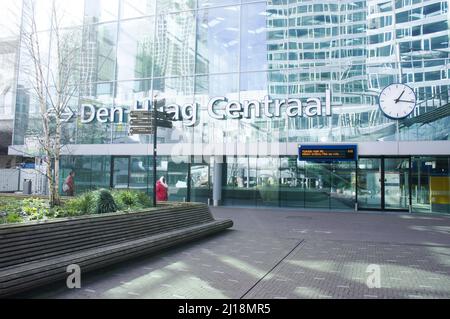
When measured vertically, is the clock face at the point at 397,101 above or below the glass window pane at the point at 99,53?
below

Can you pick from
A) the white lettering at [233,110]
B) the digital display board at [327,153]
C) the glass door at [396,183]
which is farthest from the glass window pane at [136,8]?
the glass door at [396,183]

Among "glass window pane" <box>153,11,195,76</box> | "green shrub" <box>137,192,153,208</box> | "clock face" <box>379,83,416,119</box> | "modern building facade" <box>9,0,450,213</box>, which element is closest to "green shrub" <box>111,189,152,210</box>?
"green shrub" <box>137,192,153,208</box>

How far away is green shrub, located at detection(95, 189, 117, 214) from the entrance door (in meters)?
15.1

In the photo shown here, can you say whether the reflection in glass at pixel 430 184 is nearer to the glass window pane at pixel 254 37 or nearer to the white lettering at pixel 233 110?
the white lettering at pixel 233 110

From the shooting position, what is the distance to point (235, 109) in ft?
73.3

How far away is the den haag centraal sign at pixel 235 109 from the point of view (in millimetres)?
20953

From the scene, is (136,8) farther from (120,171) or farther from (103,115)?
(120,171)

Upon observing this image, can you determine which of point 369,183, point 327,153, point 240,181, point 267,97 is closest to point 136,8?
point 267,97

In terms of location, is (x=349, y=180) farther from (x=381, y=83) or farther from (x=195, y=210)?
(x=195, y=210)

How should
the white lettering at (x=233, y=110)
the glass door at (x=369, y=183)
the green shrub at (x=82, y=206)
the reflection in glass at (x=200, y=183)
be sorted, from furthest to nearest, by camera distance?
1. the reflection in glass at (x=200, y=183)
2. the white lettering at (x=233, y=110)
3. the glass door at (x=369, y=183)
4. the green shrub at (x=82, y=206)

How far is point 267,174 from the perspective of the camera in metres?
22.3

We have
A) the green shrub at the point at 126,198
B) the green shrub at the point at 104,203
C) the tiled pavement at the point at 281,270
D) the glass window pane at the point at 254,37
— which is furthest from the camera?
the glass window pane at the point at 254,37

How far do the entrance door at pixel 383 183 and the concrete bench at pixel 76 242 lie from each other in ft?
A: 44.6
